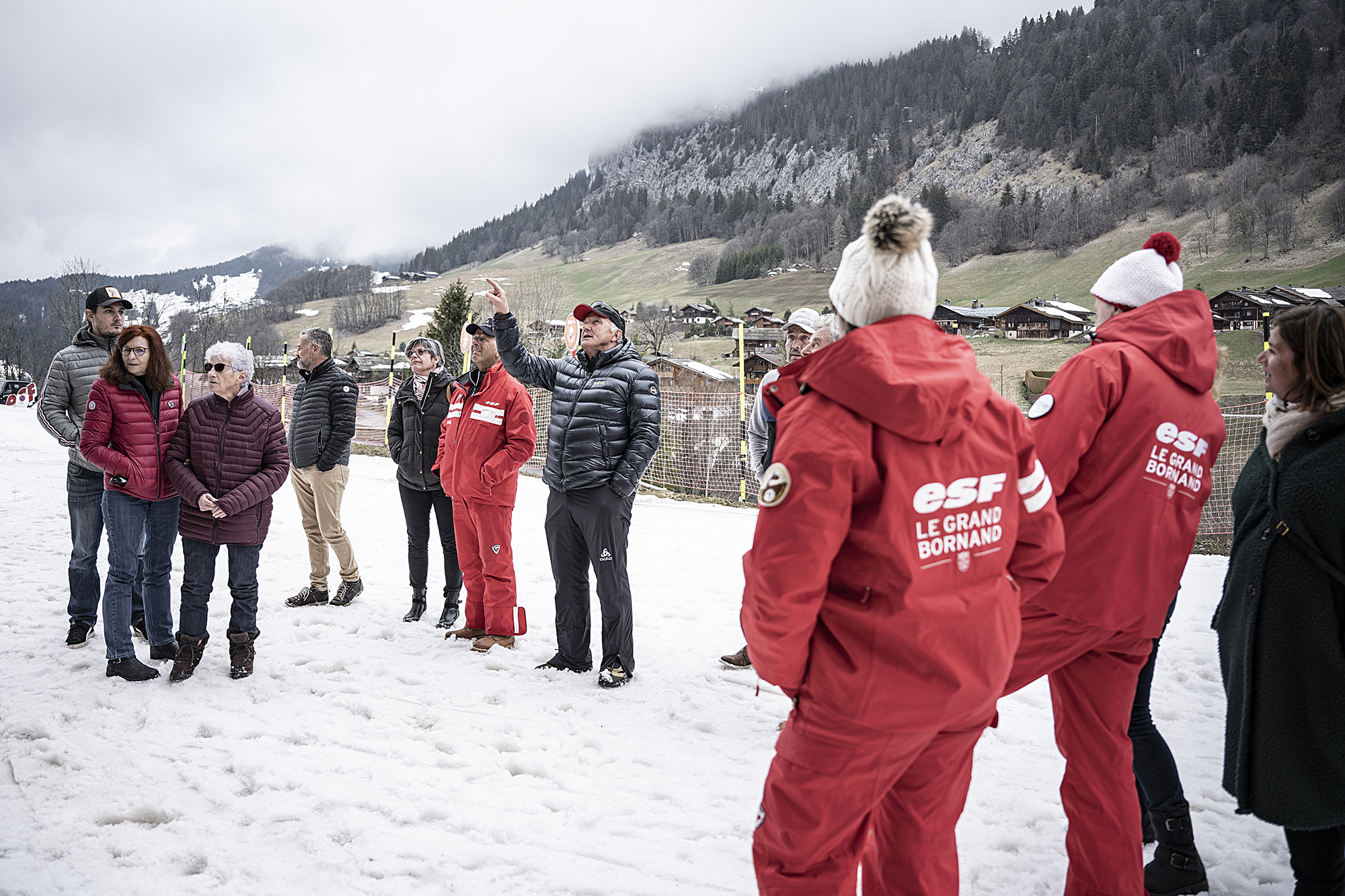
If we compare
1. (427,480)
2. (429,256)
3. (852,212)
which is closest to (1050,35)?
(852,212)

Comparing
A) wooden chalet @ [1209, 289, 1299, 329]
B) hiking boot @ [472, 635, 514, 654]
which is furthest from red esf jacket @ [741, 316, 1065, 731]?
wooden chalet @ [1209, 289, 1299, 329]

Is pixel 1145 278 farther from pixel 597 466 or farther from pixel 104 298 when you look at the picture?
pixel 104 298

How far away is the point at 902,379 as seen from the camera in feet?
4.44

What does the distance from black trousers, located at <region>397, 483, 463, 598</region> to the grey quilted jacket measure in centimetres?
173

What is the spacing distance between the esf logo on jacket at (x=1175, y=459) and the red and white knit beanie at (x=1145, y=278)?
403mm

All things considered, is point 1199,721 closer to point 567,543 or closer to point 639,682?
point 639,682

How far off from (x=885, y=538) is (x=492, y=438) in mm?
3307

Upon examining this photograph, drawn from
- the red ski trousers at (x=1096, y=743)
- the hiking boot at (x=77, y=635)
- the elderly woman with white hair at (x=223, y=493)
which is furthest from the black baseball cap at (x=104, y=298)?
the red ski trousers at (x=1096, y=743)

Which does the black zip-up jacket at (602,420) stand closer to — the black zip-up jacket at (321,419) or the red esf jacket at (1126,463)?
the black zip-up jacket at (321,419)

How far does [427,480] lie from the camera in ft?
16.5

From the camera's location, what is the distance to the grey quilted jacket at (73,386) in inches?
158

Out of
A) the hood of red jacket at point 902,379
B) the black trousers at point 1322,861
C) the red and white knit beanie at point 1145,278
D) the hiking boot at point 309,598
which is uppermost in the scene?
the red and white knit beanie at point 1145,278

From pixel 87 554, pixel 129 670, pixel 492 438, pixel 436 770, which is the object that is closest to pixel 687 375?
pixel 492 438

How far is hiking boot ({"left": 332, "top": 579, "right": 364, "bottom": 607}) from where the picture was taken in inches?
207
